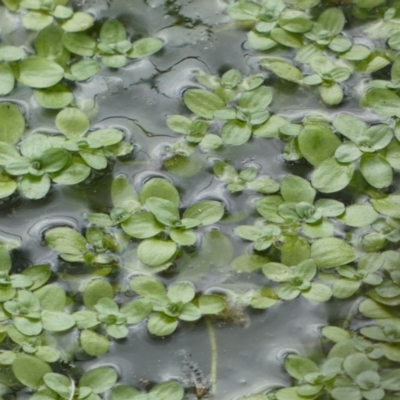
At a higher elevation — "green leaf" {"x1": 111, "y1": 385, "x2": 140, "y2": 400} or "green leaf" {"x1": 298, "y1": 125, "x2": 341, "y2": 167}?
"green leaf" {"x1": 298, "y1": 125, "x2": 341, "y2": 167}

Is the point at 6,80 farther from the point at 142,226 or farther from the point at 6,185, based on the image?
the point at 142,226

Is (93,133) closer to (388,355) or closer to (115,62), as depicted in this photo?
(115,62)

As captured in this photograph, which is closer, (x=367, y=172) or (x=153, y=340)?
(x=153, y=340)

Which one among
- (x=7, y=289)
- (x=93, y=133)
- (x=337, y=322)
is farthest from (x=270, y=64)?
(x=7, y=289)

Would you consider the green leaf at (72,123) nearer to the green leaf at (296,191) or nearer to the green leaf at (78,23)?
the green leaf at (78,23)

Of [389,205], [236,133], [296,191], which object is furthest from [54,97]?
[389,205]

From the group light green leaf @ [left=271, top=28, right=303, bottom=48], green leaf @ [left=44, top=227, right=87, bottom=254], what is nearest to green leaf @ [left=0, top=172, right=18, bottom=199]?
green leaf @ [left=44, top=227, right=87, bottom=254]

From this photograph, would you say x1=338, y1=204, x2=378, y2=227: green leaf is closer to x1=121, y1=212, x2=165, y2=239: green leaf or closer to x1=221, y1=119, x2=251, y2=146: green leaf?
x1=221, y1=119, x2=251, y2=146: green leaf
